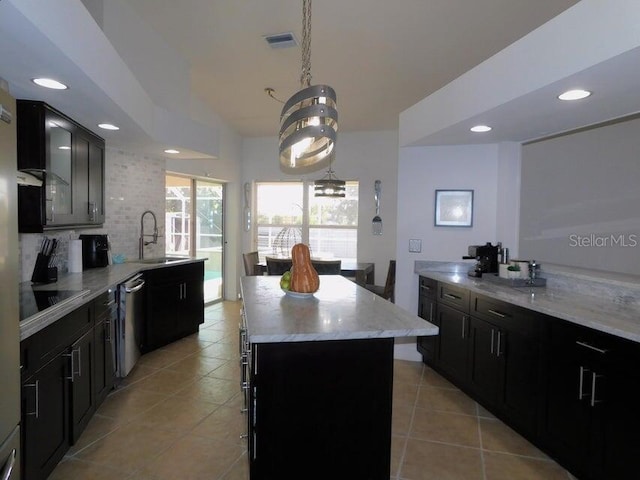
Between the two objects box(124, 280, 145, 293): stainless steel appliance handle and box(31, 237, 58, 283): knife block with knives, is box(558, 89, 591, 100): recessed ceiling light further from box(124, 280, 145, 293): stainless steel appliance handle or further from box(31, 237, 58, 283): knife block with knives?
box(31, 237, 58, 283): knife block with knives

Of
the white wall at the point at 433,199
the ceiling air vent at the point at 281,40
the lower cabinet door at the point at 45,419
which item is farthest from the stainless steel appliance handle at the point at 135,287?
the ceiling air vent at the point at 281,40

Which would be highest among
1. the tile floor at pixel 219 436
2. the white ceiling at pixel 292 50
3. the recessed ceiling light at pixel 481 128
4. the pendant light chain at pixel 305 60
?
the white ceiling at pixel 292 50

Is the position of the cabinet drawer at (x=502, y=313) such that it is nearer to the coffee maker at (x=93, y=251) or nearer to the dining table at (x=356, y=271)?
the dining table at (x=356, y=271)

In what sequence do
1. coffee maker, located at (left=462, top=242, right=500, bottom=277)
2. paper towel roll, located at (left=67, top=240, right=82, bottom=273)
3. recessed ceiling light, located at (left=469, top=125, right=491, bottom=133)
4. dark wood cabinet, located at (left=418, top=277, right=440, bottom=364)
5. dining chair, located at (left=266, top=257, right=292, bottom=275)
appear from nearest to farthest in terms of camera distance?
recessed ceiling light, located at (left=469, top=125, right=491, bottom=133) → paper towel roll, located at (left=67, top=240, right=82, bottom=273) → coffee maker, located at (left=462, top=242, right=500, bottom=277) → dark wood cabinet, located at (left=418, top=277, right=440, bottom=364) → dining chair, located at (left=266, top=257, right=292, bottom=275)

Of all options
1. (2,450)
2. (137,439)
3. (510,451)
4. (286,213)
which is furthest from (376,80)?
(2,450)

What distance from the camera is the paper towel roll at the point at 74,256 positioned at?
351 centimetres

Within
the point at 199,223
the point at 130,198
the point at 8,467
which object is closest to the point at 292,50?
the point at 130,198

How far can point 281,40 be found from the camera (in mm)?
3885

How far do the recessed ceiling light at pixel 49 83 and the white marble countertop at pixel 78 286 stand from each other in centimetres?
121

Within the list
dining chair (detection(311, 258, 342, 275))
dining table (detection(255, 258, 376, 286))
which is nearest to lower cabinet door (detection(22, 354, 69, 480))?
dining chair (detection(311, 258, 342, 275))

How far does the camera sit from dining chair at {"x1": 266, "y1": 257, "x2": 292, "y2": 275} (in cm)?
533

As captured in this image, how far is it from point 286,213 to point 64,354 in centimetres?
518

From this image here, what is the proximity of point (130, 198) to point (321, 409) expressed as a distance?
372cm

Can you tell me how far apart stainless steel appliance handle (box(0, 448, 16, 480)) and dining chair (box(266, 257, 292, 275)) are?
154 inches
